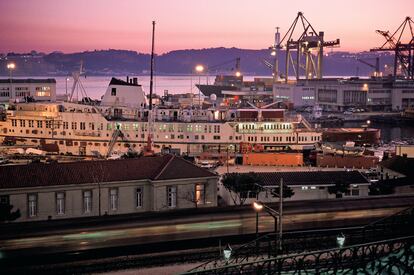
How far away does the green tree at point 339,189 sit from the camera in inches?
391

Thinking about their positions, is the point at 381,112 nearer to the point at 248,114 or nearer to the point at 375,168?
the point at 248,114

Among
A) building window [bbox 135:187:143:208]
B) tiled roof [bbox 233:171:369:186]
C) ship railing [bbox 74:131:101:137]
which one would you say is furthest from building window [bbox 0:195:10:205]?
ship railing [bbox 74:131:101:137]

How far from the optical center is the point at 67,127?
65.5ft

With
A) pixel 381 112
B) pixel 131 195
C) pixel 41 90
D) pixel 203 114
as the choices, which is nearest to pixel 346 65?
pixel 381 112

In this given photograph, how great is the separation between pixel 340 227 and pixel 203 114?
12561 millimetres

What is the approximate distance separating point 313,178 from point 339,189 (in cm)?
55

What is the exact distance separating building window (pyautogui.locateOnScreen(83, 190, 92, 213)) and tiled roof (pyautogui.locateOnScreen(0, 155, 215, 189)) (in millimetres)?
170

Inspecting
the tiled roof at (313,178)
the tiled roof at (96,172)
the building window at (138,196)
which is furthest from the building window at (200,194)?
the tiled roof at (313,178)

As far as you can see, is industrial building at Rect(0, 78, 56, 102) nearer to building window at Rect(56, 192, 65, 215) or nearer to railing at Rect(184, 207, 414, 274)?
building window at Rect(56, 192, 65, 215)

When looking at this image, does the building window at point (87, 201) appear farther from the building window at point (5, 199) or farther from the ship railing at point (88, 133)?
the ship railing at point (88, 133)

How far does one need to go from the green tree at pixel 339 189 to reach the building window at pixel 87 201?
410 centimetres

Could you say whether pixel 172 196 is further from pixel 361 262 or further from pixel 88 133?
pixel 88 133

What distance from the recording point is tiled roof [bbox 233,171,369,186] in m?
10.1

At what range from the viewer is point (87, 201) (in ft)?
27.3
